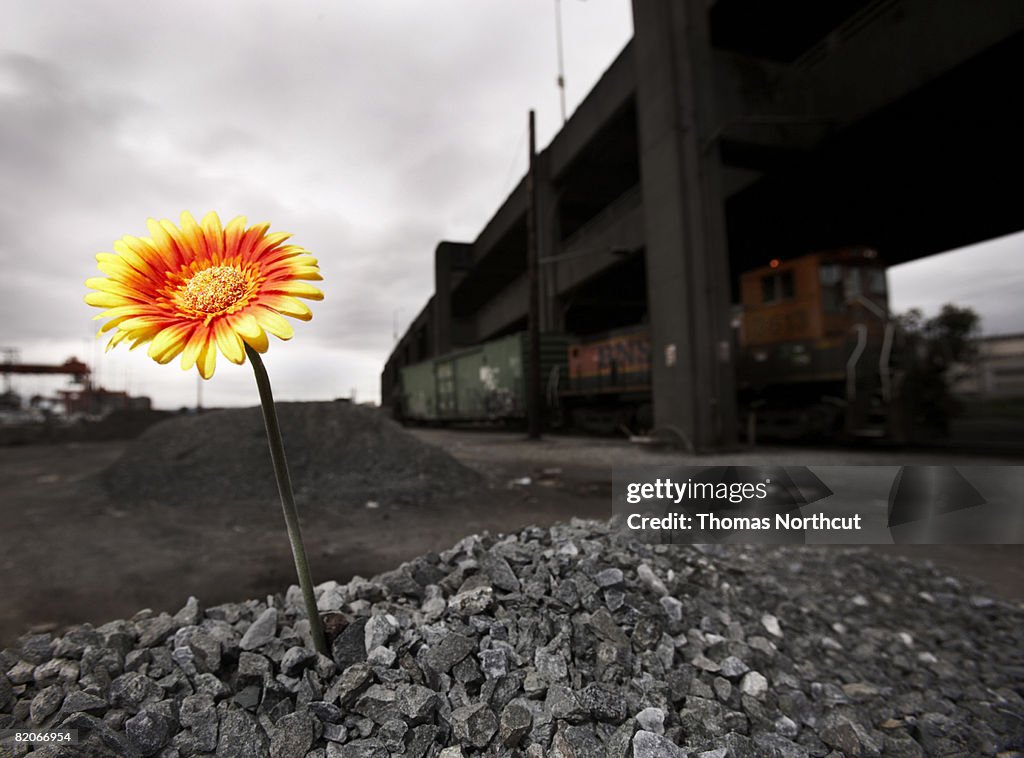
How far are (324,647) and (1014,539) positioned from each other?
605 cm

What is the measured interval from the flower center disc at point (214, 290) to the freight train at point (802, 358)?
451 inches

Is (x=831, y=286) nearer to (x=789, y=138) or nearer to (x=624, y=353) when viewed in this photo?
(x=789, y=138)

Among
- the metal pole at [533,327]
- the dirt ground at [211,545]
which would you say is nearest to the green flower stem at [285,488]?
the dirt ground at [211,545]

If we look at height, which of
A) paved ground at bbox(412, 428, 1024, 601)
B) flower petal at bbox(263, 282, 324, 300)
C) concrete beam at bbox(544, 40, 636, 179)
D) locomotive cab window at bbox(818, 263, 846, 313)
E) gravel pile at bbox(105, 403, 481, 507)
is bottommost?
paved ground at bbox(412, 428, 1024, 601)

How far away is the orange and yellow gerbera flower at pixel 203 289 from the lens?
45.3 inches

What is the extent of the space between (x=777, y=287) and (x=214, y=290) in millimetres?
12507

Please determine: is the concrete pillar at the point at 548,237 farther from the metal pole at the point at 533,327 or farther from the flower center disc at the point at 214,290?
the flower center disc at the point at 214,290

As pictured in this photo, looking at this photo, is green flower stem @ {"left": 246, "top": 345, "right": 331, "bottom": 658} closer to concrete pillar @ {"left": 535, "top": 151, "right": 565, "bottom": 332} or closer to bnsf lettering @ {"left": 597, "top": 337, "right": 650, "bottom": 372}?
bnsf lettering @ {"left": 597, "top": 337, "right": 650, "bottom": 372}

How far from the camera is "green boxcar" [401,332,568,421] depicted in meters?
17.7

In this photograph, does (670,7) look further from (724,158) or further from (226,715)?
(226,715)

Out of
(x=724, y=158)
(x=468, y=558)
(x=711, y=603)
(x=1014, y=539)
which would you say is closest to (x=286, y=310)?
(x=468, y=558)

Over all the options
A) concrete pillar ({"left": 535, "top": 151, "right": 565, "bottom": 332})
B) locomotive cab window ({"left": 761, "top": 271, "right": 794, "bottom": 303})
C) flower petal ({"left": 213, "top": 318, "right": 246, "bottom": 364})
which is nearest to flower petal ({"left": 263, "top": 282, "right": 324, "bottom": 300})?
flower petal ({"left": 213, "top": 318, "right": 246, "bottom": 364})

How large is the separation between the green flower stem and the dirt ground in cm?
176

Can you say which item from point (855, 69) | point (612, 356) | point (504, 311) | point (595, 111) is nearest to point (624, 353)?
point (612, 356)
